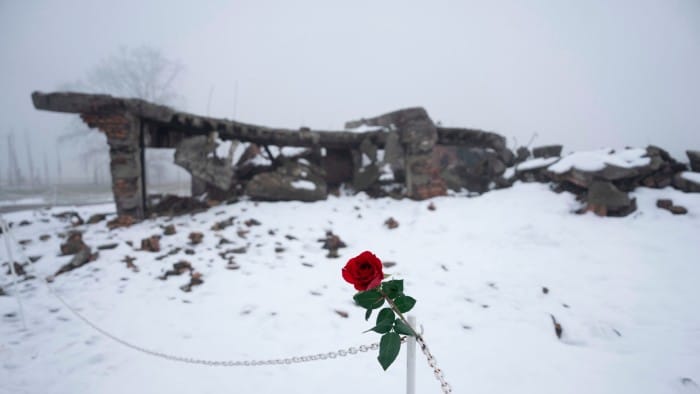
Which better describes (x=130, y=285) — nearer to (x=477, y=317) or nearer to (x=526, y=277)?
(x=477, y=317)

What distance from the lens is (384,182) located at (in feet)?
30.3

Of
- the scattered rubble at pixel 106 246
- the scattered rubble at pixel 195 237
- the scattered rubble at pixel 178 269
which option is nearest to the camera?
the scattered rubble at pixel 178 269

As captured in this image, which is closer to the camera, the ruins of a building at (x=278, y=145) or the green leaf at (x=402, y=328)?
the green leaf at (x=402, y=328)

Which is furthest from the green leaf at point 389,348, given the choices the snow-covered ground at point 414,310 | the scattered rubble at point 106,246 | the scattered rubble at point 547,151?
the scattered rubble at point 547,151

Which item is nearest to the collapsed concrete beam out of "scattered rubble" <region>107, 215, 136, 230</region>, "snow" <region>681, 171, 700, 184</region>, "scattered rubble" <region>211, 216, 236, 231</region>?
"scattered rubble" <region>107, 215, 136, 230</region>

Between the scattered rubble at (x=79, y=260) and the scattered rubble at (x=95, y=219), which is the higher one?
the scattered rubble at (x=79, y=260)

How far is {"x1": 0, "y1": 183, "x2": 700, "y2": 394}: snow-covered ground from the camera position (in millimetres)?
1988

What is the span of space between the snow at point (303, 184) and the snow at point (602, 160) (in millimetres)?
5728

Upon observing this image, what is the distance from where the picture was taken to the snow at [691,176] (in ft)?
15.6

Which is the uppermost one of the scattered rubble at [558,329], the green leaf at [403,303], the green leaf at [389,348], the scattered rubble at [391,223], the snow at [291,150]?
the snow at [291,150]

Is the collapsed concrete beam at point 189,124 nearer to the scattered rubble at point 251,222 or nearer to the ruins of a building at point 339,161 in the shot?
the ruins of a building at point 339,161

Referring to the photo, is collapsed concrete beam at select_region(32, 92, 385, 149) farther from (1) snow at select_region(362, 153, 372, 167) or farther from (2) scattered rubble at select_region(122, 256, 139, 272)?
(2) scattered rubble at select_region(122, 256, 139, 272)

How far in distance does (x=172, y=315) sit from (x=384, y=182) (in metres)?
7.23

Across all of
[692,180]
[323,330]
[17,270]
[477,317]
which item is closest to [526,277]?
[477,317]
